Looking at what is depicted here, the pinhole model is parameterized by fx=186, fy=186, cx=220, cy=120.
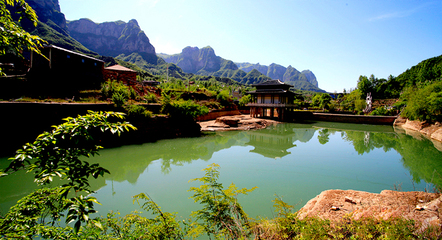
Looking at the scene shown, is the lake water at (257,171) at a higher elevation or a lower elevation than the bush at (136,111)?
lower

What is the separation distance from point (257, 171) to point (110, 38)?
15804cm

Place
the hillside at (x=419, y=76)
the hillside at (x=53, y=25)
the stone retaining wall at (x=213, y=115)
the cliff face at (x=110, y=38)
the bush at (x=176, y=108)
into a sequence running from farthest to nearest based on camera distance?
the cliff face at (x=110, y=38), the hillside at (x=53, y=25), the hillside at (x=419, y=76), the stone retaining wall at (x=213, y=115), the bush at (x=176, y=108)

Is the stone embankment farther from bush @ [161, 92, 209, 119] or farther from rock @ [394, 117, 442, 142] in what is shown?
rock @ [394, 117, 442, 142]

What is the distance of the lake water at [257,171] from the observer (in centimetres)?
682

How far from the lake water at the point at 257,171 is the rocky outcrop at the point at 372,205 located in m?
0.42

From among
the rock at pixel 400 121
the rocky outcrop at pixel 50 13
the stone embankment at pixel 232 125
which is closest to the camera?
the stone embankment at pixel 232 125

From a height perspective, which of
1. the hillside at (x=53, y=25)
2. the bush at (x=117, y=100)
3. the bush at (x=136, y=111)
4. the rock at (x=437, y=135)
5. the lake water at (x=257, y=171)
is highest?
the hillside at (x=53, y=25)

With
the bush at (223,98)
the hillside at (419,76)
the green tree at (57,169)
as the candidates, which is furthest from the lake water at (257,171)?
the hillside at (419,76)

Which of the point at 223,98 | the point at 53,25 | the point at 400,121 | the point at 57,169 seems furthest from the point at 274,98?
the point at 53,25

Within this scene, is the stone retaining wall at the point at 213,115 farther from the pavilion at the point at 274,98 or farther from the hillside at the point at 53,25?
the hillside at the point at 53,25

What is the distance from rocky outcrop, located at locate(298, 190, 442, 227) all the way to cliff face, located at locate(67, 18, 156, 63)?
455 feet

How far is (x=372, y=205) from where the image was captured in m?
5.51

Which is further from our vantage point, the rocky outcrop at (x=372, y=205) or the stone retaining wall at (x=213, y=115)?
the stone retaining wall at (x=213, y=115)

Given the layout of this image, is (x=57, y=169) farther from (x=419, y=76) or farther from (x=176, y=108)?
(x=419, y=76)
